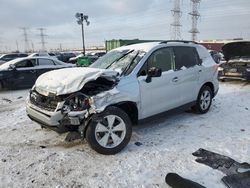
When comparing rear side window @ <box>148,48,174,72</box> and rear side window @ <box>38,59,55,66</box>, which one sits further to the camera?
rear side window @ <box>38,59,55,66</box>

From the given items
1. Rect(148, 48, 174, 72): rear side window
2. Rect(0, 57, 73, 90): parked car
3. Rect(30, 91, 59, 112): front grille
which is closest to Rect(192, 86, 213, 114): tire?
Rect(148, 48, 174, 72): rear side window

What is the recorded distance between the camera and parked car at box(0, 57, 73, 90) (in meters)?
11.5

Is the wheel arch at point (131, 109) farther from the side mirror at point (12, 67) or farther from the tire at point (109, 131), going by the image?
the side mirror at point (12, 67)

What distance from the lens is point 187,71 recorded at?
6016mm

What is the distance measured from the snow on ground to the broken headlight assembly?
800mm

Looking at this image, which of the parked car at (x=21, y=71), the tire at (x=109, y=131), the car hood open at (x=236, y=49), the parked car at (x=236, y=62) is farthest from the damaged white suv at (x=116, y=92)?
the parked car at (x=21, y=71)

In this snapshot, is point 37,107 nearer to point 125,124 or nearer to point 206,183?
point 125,124

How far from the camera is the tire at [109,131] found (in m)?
4.25

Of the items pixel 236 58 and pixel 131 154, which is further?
pixel 236 58

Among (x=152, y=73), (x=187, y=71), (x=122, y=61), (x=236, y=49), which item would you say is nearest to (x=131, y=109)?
(x=152, y=73)

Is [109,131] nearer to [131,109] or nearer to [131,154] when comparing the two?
[131,154]

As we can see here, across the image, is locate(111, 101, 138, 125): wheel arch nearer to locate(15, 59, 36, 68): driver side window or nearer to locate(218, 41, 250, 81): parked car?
locate(218, 41, 250, 81): parked car

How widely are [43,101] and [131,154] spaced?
5.72 feet

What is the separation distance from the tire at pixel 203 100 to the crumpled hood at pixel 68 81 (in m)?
2.78
